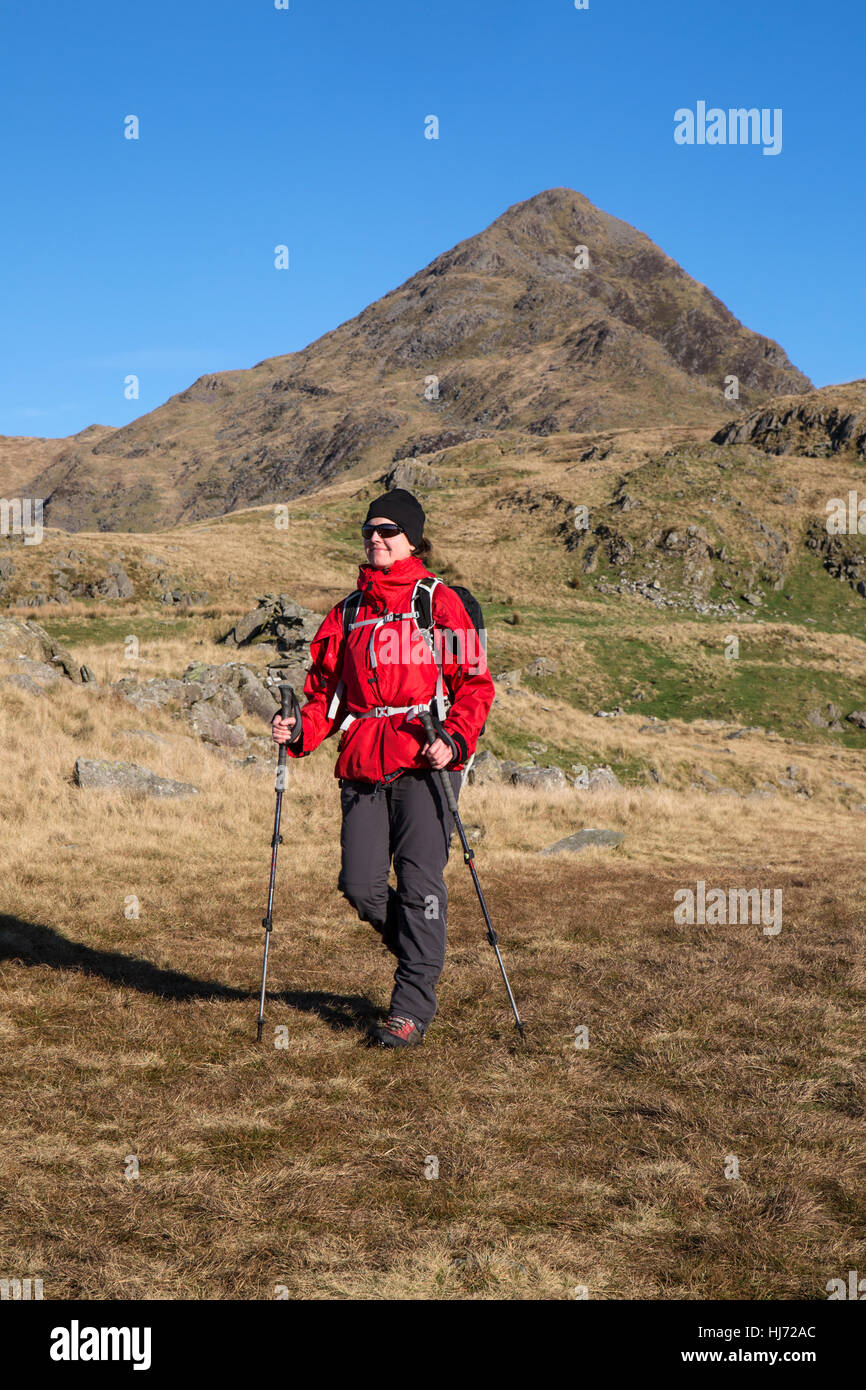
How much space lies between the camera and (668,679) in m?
39.4

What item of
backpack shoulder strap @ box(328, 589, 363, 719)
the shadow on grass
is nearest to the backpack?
backpack shoulder strap @ box(328, 589, 363, 719)

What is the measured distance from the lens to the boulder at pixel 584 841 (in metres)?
14.3

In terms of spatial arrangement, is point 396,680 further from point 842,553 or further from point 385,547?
point 842,553

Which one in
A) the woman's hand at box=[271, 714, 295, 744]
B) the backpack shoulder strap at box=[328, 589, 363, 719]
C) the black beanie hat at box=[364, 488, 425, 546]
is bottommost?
the woman's hand at box=[271, 714, 295, 744]

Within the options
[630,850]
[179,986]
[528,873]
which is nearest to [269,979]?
[179,986]

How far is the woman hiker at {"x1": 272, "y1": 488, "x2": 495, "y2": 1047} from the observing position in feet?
19.3

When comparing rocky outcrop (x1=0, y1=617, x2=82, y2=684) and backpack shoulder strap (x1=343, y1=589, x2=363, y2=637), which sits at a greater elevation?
rocky outcrop (x1=0, y1=617, x2=82, y2=684)

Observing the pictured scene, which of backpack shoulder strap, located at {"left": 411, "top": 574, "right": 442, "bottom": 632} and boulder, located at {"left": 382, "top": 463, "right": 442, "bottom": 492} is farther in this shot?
boulder, located at {"left": 382, "top": 463, "right": 442, "bottom": 492}

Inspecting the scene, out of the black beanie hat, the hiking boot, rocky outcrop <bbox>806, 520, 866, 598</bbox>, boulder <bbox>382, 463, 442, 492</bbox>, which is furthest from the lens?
boulder <bbox>382, 463, 442, 492</bbox>

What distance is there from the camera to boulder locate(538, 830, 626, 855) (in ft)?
46.8

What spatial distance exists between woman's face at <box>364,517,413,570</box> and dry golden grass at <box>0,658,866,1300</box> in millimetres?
3158

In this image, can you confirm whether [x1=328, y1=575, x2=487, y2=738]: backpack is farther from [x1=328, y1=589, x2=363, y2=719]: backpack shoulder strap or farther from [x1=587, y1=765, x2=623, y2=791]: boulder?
[x1=587, y1=765, x2=623, y2=791]: boulder

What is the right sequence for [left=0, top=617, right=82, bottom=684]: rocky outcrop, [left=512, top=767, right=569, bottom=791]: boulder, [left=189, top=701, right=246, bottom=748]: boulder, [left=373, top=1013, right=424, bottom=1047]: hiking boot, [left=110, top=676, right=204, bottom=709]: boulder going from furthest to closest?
1. [left=0, top=617, right=82, bottom=684]: rocky outcrop
2. [left=512, top=767, right=569, bottom=791]: boulder
3. [left=110, top=676, right=204, bottom=709]: boulder
4. [left=189, top=701, right=246, bottom=748]: boulder
5. [left=373, top=1013, right=424, bottom=1047]: hiking boot
